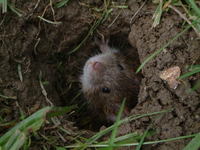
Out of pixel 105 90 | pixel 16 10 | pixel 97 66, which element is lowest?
pixel 105 90


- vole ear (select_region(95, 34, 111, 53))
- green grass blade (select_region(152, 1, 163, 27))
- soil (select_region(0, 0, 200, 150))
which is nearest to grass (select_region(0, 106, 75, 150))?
soil (select_region(0, 0, 200, 150))

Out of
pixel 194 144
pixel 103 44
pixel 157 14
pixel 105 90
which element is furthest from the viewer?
pixel 103 44

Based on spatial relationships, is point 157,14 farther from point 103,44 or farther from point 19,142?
point 19,142

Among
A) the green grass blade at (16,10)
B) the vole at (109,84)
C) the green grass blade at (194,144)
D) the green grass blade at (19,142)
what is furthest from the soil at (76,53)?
the green grass blade at (19,142)

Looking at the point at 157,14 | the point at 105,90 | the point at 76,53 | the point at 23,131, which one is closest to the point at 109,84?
the point at 105,90

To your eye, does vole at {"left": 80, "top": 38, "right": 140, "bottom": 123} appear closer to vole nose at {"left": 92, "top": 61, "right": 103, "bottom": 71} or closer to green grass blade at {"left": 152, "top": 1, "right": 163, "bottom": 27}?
vole nose at {"left": 92, "top": 61, "right": 103, "bottom": 71}

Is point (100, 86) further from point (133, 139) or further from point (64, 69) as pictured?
point (133, 139)
